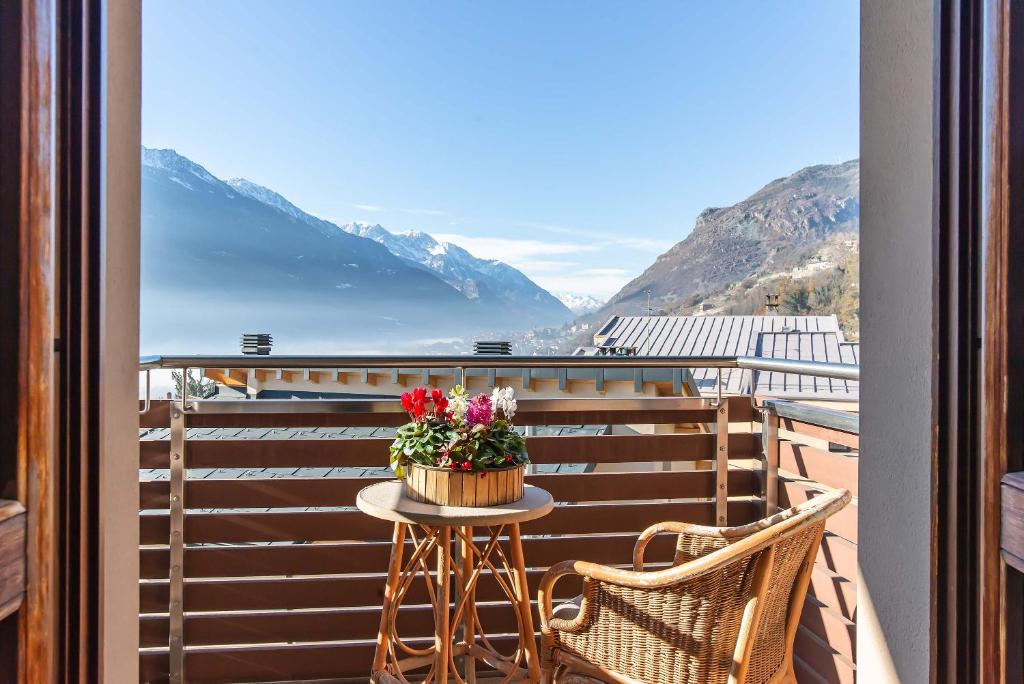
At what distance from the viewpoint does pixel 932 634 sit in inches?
36.1

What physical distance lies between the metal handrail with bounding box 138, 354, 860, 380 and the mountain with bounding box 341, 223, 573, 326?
9.65m

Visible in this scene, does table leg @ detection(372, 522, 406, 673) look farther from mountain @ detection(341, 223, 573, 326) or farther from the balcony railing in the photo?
mountain @ detection(341, 223, 573, 326)

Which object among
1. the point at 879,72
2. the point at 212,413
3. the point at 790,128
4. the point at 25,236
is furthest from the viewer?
the point at 790,128

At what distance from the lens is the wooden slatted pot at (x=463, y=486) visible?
5.55 feet

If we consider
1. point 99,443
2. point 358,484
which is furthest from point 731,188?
point 99,443

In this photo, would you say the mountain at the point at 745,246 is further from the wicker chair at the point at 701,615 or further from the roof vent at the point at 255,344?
the wicker chair at the point at 701,615

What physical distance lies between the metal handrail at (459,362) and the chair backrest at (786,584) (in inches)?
28.8

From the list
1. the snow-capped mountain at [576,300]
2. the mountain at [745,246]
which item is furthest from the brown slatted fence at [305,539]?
the snow-capped mountain at [576,300]

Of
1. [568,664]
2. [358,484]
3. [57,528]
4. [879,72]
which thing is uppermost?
[879,72]

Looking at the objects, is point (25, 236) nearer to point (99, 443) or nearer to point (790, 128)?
point (99, 443)

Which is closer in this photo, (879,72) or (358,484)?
(879,72)

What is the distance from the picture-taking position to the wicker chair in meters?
1.34

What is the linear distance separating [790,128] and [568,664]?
13461mm

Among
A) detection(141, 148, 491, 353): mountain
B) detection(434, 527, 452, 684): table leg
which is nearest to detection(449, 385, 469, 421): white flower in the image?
detection(434, 527, 452, 684): table leg
